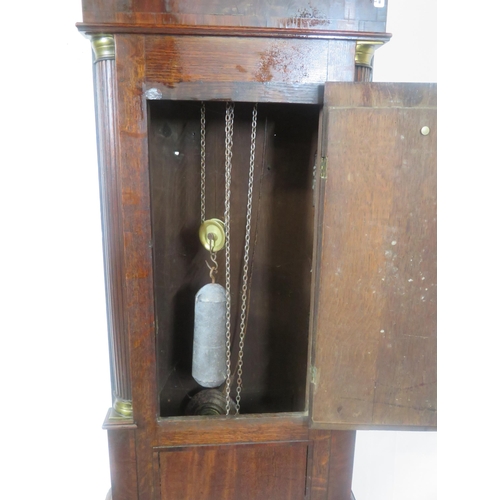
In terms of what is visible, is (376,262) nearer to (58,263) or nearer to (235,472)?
(235,472)

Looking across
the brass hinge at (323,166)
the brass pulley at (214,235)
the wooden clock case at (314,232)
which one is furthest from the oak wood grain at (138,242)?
the brass hinge at (323,166)

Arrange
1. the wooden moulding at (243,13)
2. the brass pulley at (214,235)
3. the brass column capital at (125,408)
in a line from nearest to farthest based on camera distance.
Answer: the wooden moulding at (243,13) → the brass column capital at (125,408) → the brass pulley at (214,235)

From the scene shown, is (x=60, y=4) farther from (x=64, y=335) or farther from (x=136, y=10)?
(x=64, y=335)

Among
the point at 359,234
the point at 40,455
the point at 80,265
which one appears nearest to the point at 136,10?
the point at 359,234

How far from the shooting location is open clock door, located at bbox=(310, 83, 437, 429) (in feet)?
2.61

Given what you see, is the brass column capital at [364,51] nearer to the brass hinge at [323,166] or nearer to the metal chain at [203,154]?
the brass hinge at [323,166]

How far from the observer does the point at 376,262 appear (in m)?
0.84

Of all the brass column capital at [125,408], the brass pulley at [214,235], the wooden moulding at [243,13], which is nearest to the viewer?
the wooden moulding at [243,13]

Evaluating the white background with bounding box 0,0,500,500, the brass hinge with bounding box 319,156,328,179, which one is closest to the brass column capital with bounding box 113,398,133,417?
the white background with bounding box 0,0,500,500

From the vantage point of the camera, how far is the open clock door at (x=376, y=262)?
796 mm

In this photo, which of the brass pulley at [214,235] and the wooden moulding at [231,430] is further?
the brass pulley at [214,235]

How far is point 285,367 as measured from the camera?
130 cm

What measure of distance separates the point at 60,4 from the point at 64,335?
910 mm

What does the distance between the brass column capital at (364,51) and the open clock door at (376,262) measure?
0.10 meters
